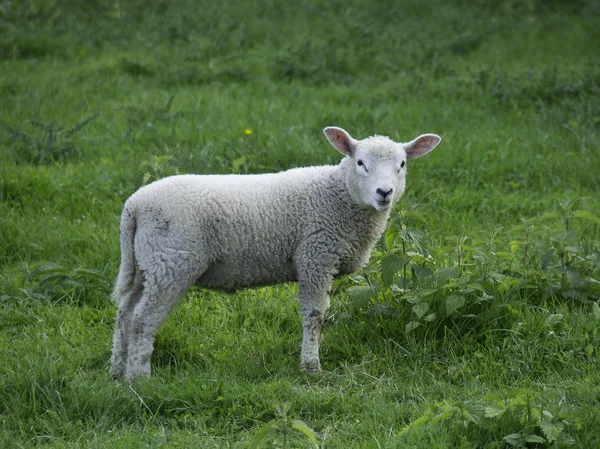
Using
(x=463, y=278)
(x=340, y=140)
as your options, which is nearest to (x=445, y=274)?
→ (x=463, y=278)

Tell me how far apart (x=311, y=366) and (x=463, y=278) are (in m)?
1.08

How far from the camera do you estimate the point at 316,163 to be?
770 cm

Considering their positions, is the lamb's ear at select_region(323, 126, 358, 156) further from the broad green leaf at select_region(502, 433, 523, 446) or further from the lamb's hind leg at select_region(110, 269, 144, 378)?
the broad green leaf at select_region(502, 433, 523, 446)

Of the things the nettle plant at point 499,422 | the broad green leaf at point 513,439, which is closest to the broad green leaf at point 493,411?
the nettle plant at point 499,422

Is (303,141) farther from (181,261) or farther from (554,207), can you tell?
(181,261)

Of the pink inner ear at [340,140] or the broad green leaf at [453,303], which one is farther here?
the pink inner ear at [340,140]

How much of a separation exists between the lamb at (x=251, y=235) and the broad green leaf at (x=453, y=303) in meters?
0.60

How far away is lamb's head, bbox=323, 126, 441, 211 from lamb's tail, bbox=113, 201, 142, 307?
132 cm

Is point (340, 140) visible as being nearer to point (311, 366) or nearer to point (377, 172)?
point (377, 172)

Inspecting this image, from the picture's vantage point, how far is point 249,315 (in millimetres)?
5707

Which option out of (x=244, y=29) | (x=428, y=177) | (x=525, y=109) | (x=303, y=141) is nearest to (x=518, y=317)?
(x=428, y=177)

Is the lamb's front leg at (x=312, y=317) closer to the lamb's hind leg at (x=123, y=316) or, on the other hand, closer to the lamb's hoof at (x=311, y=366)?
the lamb's hoof at (x=311, y=366)

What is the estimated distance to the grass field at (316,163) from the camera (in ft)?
14.6

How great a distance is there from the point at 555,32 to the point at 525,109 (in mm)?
3698
